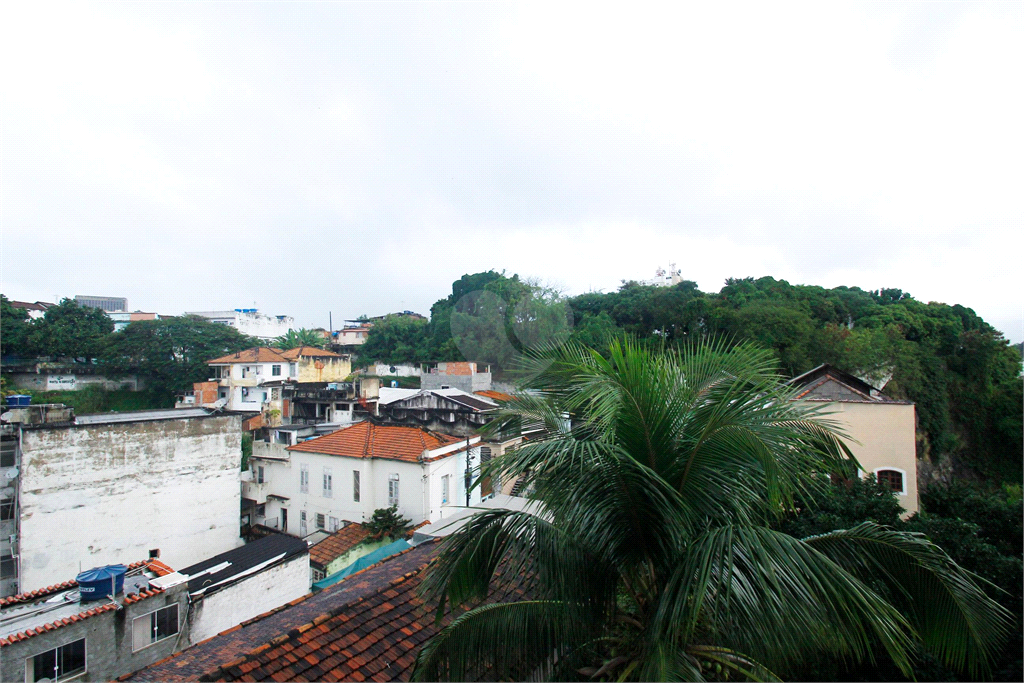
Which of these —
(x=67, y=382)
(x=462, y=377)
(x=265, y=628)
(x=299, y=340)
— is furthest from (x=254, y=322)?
(x=265, y=628)

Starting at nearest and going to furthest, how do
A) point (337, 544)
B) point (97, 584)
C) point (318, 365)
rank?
point (97, 584), point (337, 544), point (318, 365)

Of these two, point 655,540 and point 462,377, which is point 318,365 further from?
point 655,540

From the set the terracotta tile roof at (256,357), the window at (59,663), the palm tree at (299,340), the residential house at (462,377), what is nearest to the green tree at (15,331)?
the terracotta tile roof at (256,357)

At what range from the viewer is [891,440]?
8.84 m

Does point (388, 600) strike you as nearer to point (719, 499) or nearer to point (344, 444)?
point (719, 499)

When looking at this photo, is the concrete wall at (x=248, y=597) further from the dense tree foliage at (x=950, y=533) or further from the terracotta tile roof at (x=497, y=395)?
the dense tree foliage at (x=950, y=533)

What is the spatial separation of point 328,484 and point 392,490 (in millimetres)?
2142

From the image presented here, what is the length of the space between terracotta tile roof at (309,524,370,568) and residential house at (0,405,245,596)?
150 inches

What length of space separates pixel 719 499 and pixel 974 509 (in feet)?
21.8

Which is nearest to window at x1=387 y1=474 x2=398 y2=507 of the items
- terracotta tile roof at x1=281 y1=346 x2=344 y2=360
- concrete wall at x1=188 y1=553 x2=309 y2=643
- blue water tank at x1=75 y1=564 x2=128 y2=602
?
concrete wall at x1=188 y1=553 x2=309 y2=643

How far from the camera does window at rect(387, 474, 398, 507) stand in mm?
11555

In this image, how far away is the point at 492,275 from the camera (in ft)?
88.1

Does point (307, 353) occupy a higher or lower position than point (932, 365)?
higher

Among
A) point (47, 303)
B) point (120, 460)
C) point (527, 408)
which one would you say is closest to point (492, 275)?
point (120, 460)
